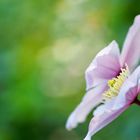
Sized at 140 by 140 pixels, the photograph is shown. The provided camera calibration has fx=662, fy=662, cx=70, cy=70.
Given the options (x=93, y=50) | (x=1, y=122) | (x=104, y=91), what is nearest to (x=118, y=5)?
(x=93, y=50)

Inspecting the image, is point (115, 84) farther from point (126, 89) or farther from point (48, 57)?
point (48, 57)

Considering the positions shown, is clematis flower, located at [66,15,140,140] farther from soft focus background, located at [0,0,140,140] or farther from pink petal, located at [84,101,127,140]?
soft focus background, located at [0,0,140,140]

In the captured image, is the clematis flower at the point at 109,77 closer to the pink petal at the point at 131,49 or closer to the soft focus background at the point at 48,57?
the pink petal at the point at 131,49

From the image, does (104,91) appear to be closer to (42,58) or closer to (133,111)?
(133,111)

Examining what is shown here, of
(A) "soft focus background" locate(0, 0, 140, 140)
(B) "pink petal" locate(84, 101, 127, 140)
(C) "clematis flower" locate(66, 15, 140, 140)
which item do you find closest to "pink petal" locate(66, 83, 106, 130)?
(C) "clematis flower" locate(66, 15, 140, 140)

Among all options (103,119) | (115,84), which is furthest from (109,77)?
(103,119)

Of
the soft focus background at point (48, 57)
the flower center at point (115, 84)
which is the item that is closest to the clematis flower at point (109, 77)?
the flower center at point (115, 84)
